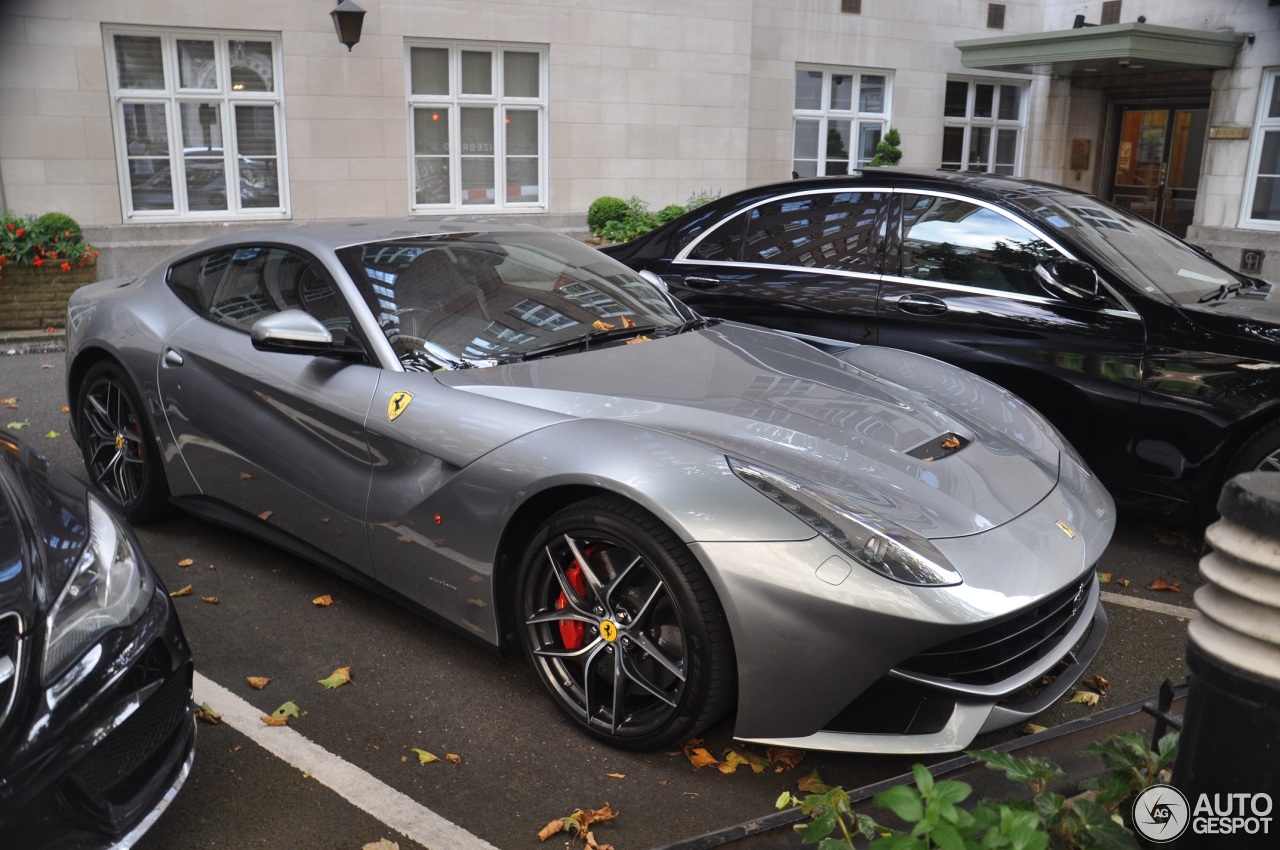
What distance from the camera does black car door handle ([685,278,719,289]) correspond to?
19.3 feet

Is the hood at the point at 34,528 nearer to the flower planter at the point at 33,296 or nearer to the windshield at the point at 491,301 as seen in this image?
the windshield at the point at 491,301

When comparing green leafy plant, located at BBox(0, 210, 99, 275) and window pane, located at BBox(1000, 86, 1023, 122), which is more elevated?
window pane, located at BBox(1000, 86, 1023, 122)

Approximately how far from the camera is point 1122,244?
5.10 metres

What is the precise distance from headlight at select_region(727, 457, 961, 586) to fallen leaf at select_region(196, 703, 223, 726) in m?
1.79

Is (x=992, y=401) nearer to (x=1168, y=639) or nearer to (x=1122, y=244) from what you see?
(x=1168, y=639)

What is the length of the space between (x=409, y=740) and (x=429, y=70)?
1086 cm

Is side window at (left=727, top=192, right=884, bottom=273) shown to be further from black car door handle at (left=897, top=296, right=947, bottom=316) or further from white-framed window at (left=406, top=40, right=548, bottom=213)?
white-framed window at (left=406, top=40, right=548, bottom=213)

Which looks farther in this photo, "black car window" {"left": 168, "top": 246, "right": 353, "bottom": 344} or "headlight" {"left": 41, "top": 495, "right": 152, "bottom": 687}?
"black car window" {"left": 168, "top": 246, "right": 353, "bottom": 344}

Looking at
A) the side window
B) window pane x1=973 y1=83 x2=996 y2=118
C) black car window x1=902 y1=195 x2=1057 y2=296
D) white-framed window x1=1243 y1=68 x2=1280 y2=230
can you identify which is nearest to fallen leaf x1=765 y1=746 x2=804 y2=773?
black car window x1=902 y1=195 x2=1057 y2=296

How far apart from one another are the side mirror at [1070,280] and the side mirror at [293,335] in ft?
10.3

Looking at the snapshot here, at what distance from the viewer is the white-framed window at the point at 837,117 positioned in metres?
15.7

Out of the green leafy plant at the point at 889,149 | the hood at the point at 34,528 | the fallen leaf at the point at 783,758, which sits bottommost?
the fallen leaf at the point at 783,758

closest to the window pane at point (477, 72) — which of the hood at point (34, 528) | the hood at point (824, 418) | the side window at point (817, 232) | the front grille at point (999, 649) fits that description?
the side window at point (817, 232)

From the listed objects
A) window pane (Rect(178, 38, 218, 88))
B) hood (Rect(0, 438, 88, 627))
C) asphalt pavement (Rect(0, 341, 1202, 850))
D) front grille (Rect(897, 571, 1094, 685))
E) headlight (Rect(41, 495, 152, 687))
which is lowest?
asphalt pavement (Rect(0, 341, 1202, 850))
